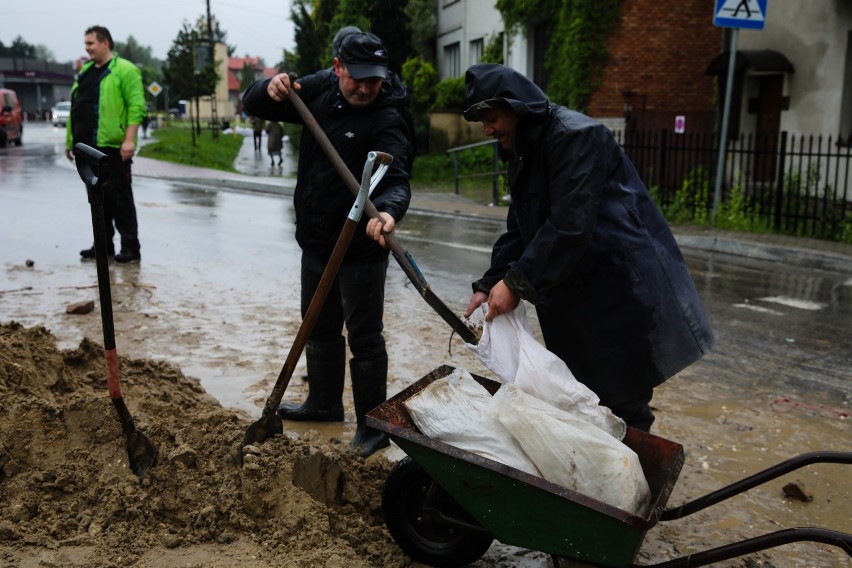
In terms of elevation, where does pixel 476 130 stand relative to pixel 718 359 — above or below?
above

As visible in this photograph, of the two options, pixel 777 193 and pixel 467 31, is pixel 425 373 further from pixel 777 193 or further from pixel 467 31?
pixel 467 31

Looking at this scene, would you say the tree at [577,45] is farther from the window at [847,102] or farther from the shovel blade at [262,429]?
the shovel blade at [262,429]

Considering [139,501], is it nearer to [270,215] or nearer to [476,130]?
[270,215]

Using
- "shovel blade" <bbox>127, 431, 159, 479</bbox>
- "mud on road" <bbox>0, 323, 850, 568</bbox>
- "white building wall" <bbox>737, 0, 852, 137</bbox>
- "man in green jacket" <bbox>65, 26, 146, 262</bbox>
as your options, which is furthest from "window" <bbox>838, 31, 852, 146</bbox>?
"shovel blade" <bbox>127, 431, 159, 479</bbox>

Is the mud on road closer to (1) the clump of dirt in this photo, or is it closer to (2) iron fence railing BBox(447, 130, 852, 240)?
(1) the clump of dirt

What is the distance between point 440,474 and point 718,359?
384cm

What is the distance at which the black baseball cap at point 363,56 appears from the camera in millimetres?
3941

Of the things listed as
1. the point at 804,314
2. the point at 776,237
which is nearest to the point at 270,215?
the point at 776,237

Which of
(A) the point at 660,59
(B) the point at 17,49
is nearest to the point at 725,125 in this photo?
(A) the point at 660,59

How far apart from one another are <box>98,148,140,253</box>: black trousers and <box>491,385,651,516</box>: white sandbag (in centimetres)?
650

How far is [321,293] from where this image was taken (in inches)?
133

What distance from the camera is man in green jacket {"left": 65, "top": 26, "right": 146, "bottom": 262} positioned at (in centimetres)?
839

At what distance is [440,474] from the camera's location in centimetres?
297

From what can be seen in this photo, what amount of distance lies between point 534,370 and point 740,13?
31.2ft
